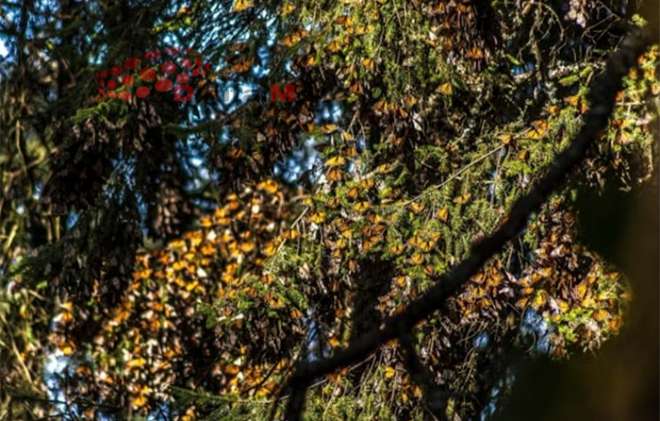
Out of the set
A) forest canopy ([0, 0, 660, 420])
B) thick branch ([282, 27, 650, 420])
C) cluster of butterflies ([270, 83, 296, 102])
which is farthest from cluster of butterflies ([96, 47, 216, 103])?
thick branch ([282, 27, 650, 420])

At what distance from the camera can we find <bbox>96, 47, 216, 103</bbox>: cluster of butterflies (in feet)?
20.0

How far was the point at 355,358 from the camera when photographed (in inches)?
34.1

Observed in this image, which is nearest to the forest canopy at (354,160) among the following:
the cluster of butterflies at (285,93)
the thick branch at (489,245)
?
the cluster of butterflies at (285,93)

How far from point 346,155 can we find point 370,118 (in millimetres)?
211

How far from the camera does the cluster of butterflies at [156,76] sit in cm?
611

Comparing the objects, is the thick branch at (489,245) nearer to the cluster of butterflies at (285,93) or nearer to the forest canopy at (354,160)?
the forest canopy at (354,160)

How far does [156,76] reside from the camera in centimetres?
627

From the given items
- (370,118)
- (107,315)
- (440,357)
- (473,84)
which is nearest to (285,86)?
(370,118)

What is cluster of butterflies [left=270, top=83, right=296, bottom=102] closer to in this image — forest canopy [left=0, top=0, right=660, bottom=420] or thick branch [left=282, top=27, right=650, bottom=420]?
forest canopy [left=0, top=0, right=660, bottom=420]

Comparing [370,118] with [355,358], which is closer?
[355,358]

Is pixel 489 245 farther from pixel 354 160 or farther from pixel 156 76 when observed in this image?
pixel 156 76

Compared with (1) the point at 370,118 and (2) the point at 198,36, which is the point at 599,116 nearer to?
(1) the point at 370,118

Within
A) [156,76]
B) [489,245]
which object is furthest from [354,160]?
[489,245]

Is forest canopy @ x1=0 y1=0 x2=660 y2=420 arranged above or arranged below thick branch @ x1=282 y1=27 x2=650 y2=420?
above
